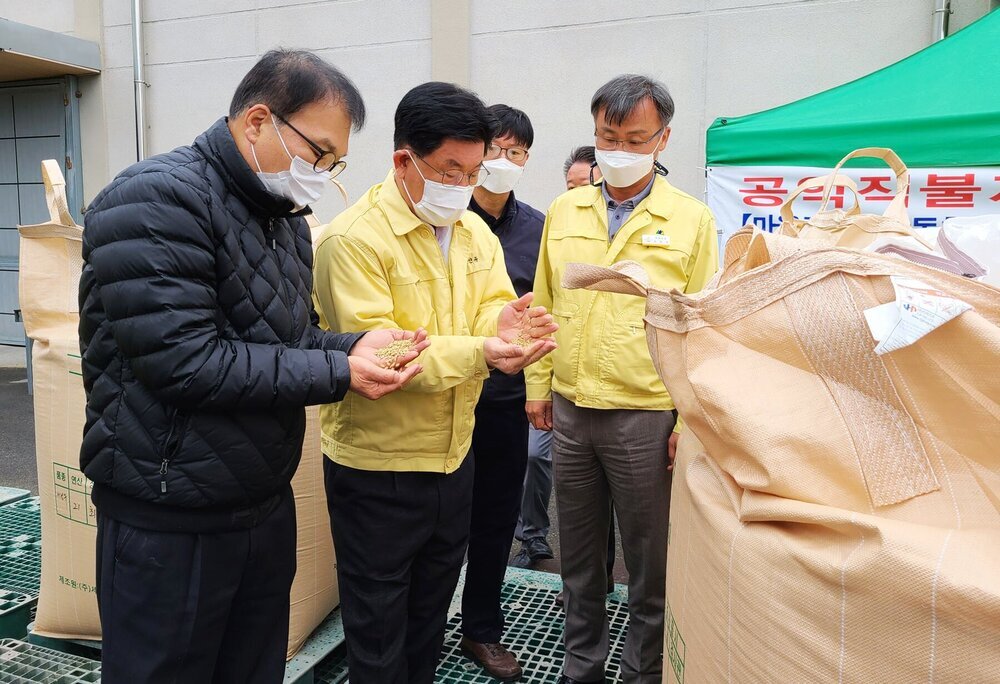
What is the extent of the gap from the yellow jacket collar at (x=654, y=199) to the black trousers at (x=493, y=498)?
29.3 inches

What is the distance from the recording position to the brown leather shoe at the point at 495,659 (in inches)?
91.7

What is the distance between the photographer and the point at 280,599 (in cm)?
164

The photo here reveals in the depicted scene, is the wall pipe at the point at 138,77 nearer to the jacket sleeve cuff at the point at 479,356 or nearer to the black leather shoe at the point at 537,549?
the black leather shoe at the point at 537,549

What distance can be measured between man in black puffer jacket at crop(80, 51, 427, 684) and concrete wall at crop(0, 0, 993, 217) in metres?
4.17

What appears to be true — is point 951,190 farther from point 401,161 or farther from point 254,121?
point 254,121

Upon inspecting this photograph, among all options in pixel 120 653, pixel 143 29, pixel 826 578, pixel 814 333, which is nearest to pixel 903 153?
pixel 814 333

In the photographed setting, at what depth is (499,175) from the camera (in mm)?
2729

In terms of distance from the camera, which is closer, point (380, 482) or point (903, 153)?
point (380, 482)

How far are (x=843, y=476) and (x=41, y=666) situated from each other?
234 cm

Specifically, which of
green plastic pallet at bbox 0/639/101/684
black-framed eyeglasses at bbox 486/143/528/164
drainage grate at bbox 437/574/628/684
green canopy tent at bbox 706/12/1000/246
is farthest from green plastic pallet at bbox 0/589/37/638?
green canopy tent at bbox 706/12/1000/246

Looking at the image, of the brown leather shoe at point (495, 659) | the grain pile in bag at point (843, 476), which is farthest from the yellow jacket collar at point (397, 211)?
the brown leather shoe at point (495, 659)

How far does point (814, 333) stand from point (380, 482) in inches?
43.9

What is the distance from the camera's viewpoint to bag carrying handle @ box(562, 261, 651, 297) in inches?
50.2

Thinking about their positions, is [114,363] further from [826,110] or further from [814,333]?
[826,110]
